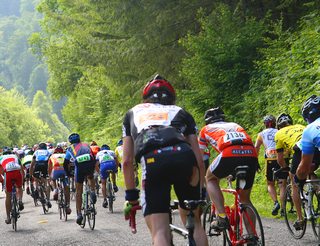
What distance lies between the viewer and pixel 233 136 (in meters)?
7.25

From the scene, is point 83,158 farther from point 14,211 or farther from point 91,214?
point 14,211

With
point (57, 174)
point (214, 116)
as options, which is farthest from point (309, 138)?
point (57, 174)

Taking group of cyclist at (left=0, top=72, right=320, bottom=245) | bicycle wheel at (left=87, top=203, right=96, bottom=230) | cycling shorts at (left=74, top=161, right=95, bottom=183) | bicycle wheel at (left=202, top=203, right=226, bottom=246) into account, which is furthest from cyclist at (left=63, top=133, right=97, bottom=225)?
group of cyclist at (left=0, top=72, right=320, bottom=245)

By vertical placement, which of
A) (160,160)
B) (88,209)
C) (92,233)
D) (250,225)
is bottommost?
(92,233)

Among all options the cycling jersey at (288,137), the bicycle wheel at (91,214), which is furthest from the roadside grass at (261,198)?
the bicycle wheel at (91,214)

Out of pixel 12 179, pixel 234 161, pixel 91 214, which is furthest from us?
pixel 12 179

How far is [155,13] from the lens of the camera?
23062 mm

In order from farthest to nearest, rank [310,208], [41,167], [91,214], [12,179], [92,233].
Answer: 1. [41,167]
2. [12,179]
3. [91,214]
4. [92,233]
5. [310,208]

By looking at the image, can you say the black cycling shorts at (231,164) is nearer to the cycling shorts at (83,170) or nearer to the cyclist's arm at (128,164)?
the cyclist's arm at (128,164)

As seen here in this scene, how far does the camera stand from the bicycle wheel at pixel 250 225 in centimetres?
630

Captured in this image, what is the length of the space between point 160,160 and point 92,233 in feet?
23.3

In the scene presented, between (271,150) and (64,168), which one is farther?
(64,168)

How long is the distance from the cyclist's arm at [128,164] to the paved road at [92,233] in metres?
4.18

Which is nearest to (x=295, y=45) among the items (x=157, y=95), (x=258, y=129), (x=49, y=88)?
(x=258, y=129)
